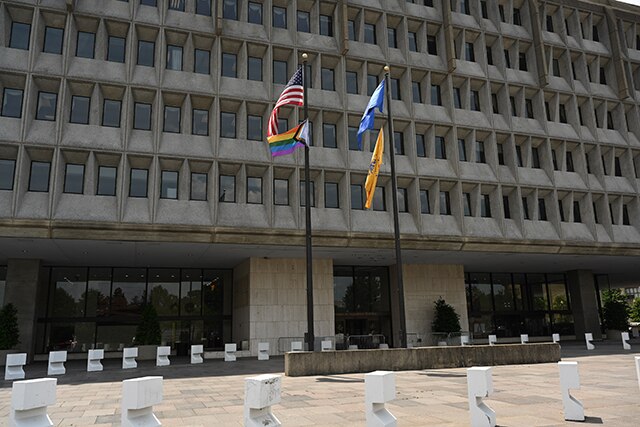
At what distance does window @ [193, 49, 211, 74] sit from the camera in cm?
2883

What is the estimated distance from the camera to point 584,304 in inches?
1624

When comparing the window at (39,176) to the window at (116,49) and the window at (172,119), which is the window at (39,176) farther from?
the window at (116,49)

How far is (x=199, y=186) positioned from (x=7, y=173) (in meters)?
9.10

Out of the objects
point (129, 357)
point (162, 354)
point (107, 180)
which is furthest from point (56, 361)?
point (107, 180)

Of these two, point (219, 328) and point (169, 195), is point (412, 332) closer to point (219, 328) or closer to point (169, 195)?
point (219, 328)

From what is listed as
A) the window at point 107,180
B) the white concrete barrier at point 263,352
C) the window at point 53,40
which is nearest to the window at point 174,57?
the window at point 53,40

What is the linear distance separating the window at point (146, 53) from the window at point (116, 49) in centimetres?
88

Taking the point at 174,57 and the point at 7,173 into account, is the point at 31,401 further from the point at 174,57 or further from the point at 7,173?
the point at 174,57

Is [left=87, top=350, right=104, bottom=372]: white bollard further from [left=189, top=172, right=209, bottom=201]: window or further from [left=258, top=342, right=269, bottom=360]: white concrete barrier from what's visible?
[left=189, top=172, right=209, bottom=201]: window

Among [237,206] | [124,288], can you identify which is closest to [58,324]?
[124,288]

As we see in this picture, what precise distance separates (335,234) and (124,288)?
1503 cm

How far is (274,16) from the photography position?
3058cm

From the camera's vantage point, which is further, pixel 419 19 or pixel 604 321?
pixel 604 321

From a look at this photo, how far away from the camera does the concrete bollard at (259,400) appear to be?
6.86 m
